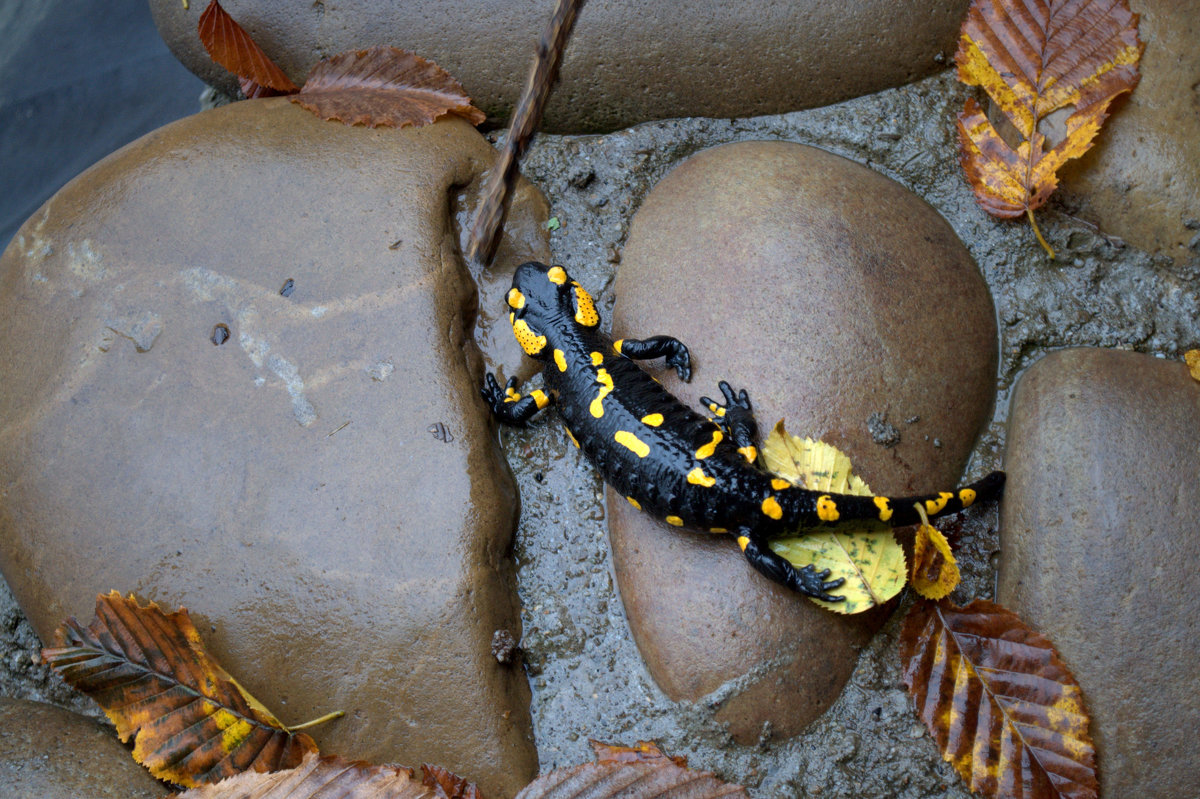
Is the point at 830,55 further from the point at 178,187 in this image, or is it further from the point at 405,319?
the point at 178,187

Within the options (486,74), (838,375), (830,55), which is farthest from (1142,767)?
(486,74)

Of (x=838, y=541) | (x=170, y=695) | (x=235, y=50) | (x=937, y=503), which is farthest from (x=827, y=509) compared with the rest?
(x=235, y=50)

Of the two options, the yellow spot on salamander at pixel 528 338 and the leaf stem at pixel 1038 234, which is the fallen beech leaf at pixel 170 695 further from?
the leaf stem at pixel 1038 234

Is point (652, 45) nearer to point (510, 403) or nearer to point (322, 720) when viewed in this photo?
point (510, 403)

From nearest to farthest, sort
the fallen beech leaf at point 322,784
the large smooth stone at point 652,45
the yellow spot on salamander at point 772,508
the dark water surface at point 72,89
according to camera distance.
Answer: the fallen beech leaf at point 322,784, the yellow spot on salamander at point 772,508, the large smooth stone at point 652,45, the dark water surface at point 72,89

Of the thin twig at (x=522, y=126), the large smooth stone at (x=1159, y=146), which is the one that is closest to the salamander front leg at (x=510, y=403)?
the thin twig at (x=522, y=126)

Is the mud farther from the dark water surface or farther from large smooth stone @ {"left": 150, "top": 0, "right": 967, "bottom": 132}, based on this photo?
the dark water surface
